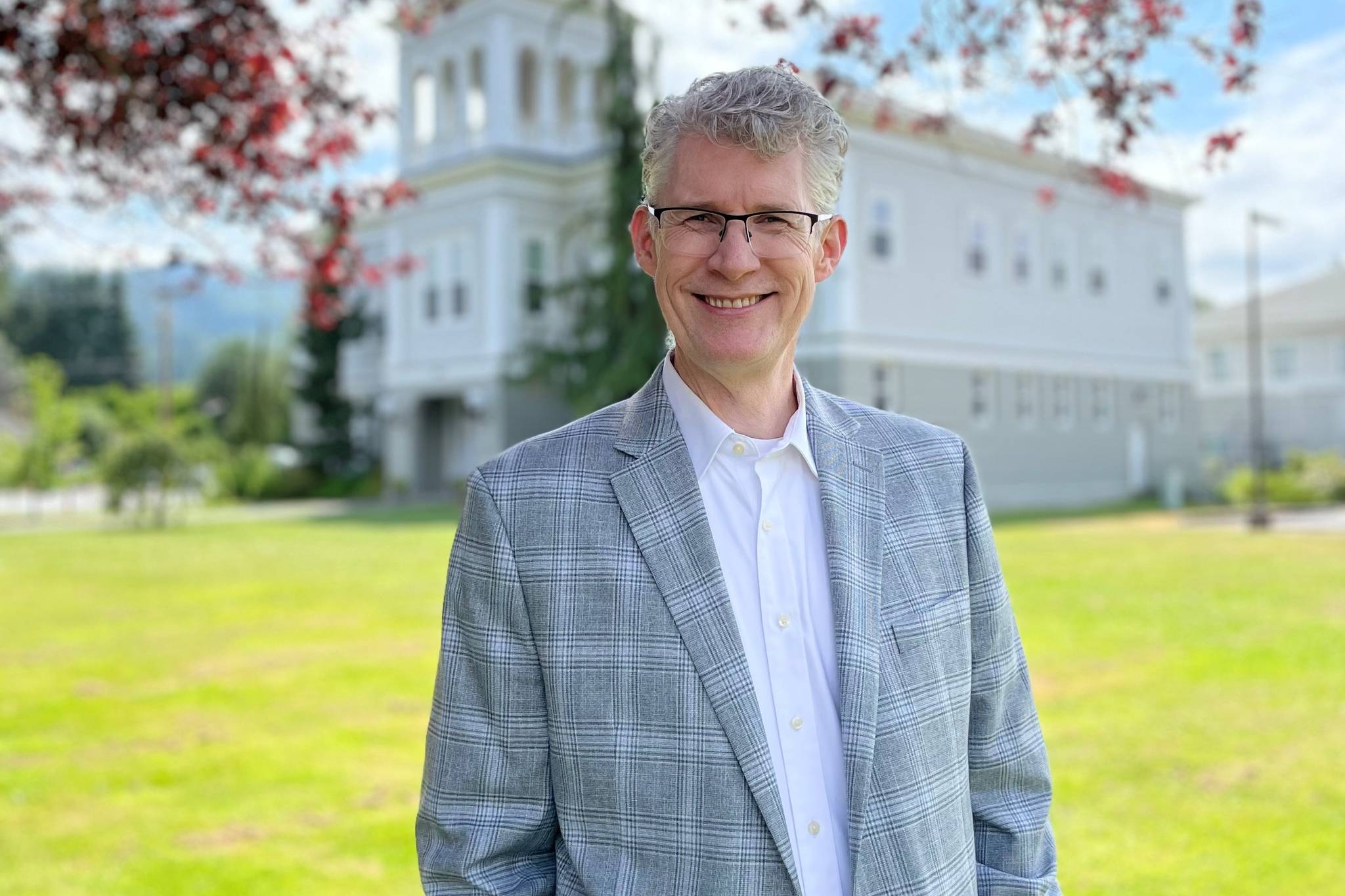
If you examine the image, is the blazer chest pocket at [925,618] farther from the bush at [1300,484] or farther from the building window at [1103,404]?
the bush at [1300,484]

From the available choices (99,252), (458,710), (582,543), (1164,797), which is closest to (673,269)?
(582,543)

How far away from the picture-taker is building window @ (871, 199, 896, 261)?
24578mm

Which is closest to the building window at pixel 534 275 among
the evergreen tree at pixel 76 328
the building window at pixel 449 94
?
the building window at pixel 449 94

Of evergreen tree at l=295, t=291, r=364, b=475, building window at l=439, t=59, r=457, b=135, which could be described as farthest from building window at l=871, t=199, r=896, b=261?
evergreen tree at l=295, t=291, r=364, b=475

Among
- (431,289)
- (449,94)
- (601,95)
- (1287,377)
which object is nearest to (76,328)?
(449,94)

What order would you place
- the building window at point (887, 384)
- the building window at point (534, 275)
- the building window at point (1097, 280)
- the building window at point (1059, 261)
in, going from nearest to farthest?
1. the building window at point (887, 384)
2. the building window at point (1059, 261)
3. the building window at point (534, 275)
4. the building window at point (1097, 280)

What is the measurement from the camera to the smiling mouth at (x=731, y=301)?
1.92 meters

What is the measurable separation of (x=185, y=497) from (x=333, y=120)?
74.3 feet

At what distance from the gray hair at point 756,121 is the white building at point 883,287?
2179 centimetres

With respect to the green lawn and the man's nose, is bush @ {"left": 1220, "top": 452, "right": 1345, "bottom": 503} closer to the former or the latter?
the green lawn

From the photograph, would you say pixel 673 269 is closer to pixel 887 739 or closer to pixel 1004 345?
pixel 887 739

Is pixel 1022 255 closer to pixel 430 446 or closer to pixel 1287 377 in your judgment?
pixel 430 446

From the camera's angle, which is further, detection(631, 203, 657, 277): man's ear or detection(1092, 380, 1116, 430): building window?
detection(1092, 380, 1116, 430): building window

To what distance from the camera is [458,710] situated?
6.19 feet
